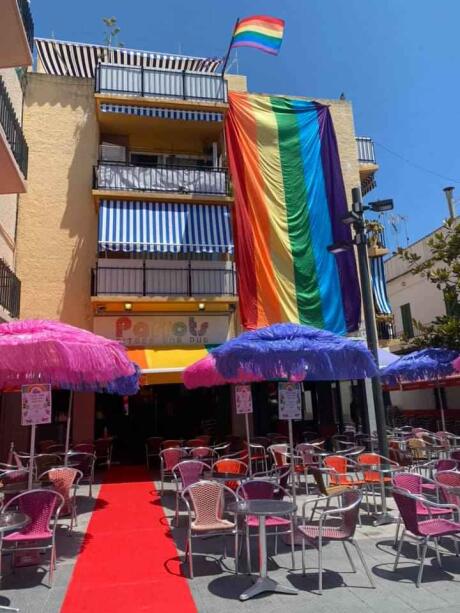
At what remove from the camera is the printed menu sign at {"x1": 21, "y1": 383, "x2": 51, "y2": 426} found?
7090 mm

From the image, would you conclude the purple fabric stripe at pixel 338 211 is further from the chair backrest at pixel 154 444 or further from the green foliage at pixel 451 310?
the chair backrest at pixel 154 444

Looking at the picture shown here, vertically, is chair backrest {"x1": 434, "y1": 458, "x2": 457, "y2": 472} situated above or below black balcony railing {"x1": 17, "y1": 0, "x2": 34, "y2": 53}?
below

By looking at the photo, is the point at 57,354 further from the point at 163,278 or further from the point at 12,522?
the point at 163,278

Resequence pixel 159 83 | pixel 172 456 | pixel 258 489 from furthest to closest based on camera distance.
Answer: pixel 159 83 < pixel 172 456 < pixel 258 489

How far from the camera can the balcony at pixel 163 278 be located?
15.3 metres

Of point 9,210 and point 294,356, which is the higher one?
point 9,210

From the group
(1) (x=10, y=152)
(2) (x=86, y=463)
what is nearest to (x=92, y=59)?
(1) (x=10, y=152)

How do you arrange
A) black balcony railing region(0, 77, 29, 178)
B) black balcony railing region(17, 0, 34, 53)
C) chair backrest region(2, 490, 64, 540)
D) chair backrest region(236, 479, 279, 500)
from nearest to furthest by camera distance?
1. chair backrest region(2, 490, 64, 540)
2. chair backrest region(236, 479, 279, 500)
3. black balcony railing region(17, 0, 34, 53)
4. black balcony railing region(0, 77, 29, 178)

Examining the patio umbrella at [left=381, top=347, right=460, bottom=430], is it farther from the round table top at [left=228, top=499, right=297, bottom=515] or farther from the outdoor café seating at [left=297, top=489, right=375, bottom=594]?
the round table top at [left=228, top=499, right=297, bottom=515]

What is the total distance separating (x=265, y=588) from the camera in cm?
520

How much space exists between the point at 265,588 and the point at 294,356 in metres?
2.93

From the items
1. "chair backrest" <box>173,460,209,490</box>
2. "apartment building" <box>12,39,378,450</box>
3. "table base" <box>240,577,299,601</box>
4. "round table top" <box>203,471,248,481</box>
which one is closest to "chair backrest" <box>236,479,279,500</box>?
"round table top" <box>203,471,248,481</box>

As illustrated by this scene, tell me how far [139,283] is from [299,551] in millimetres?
10481

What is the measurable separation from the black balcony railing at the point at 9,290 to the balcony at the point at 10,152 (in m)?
1.95
